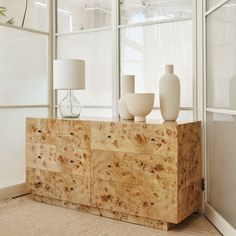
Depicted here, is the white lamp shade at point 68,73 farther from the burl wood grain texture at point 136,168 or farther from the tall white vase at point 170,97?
the tall white vase at point 170,97

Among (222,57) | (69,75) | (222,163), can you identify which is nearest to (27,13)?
(69,75)

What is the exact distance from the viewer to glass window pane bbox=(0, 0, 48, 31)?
3389mm

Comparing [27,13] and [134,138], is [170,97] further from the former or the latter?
[27,13]

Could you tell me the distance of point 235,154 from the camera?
231 centimetres

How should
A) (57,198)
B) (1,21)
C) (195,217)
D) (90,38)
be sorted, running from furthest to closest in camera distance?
1. (90,38)
2. (1,21)
3. (57,198)
4. (195,217)

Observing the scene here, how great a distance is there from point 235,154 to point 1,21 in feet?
7.98

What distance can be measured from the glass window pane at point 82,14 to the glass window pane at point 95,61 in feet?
0.32

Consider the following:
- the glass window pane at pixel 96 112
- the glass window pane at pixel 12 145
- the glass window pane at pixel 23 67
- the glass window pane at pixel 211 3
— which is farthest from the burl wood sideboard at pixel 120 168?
the glass window pane at pixel 211 3

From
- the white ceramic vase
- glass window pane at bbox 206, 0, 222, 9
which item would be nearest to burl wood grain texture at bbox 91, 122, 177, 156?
the white ceramic vase

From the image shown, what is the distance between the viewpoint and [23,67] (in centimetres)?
355

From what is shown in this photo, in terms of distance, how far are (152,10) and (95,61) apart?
777 millimetres

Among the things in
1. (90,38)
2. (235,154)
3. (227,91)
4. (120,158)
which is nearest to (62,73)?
(90,38)

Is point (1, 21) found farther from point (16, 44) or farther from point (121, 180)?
point (121, 180)

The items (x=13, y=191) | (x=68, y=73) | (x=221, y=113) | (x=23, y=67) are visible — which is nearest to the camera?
(x=221, y=113)
